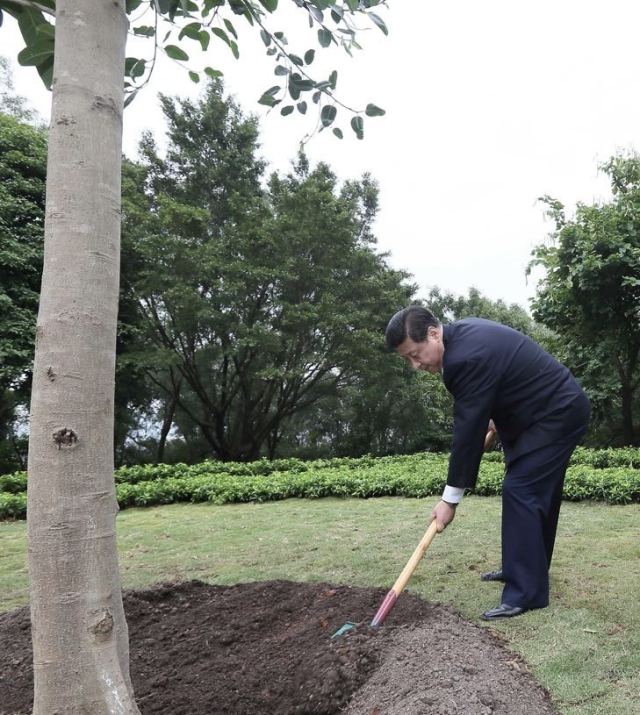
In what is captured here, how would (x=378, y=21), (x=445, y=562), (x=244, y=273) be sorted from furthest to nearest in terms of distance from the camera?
(x=244, y=273) < (x=445, y=562) < (x=378, y=21)

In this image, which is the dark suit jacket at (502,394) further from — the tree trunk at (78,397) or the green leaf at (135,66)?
the green leaf at (135,66)

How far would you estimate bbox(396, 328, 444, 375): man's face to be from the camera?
2.75 m

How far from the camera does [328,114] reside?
2.77 metres

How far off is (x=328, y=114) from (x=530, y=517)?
230 centimetres

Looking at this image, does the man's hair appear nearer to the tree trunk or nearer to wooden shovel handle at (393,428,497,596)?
wooden shovel handle at (393,428,497,596)

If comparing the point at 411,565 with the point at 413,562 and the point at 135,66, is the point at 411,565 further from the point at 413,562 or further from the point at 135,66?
the point at 135,66

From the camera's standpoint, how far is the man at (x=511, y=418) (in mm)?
2666

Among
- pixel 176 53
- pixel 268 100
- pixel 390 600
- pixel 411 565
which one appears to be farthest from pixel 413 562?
pixel 176 53

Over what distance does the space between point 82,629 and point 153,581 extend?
2281 millimetres

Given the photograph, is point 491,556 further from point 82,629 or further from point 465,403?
point 82,629

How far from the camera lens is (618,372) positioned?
1131 cm

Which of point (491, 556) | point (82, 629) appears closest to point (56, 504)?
point (82, 629)

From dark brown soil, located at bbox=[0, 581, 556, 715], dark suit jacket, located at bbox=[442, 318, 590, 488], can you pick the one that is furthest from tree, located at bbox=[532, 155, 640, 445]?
dark brown soil, located at bbox=[0, 581, 556, 715]

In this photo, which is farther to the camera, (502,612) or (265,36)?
(265,36)
